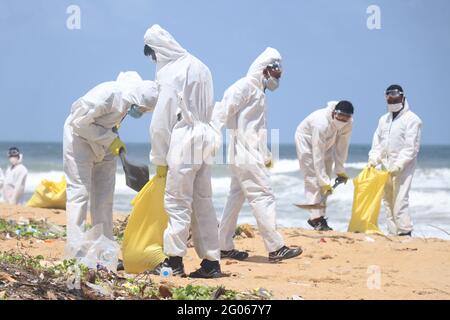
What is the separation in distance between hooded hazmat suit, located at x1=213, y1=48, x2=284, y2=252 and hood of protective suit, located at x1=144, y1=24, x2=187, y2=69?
1160 millimetres

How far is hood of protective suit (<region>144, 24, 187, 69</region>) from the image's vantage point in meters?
6.42

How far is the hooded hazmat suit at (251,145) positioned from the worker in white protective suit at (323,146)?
1966mm

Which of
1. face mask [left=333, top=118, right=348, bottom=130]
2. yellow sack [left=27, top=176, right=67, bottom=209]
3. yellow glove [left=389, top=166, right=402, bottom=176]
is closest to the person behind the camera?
face mask [left=333, top=118, right=348, bottom=130]

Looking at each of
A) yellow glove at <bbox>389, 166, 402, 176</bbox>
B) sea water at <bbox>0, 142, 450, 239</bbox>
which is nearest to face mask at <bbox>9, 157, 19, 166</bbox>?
sea water at <bbox>0, 142, 450, 239</bbox>

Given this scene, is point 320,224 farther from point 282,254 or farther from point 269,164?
point 282,254

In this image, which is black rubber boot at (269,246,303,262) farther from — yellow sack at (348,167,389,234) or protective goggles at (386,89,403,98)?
protective goggles at (386,89,403,98)

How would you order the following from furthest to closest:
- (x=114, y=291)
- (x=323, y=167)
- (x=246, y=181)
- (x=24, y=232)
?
(x=323, y=167) → (x=24, y=232) → (x=246, y=181) → (x=114, y=291)

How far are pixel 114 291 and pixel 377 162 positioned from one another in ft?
19.5

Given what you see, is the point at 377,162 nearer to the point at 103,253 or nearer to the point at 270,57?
the point at 270,57

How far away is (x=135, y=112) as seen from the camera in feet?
20.7

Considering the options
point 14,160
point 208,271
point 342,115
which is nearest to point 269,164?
point 342,115

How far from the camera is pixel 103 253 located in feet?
21.2

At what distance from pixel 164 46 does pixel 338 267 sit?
2659 millimetres
